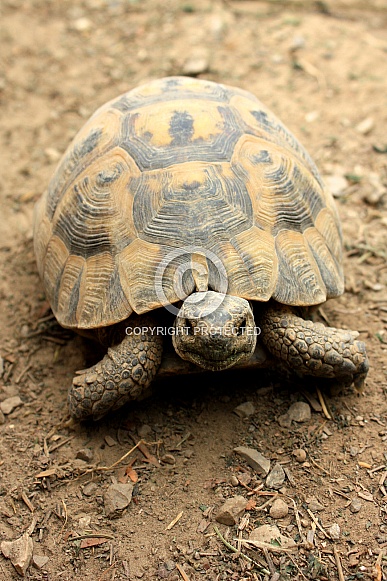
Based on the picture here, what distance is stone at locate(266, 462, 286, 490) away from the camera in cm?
311

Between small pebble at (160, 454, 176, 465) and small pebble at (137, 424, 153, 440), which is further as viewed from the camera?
small pebble at (137, 424, 153, 440)

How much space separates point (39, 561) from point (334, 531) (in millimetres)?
1299

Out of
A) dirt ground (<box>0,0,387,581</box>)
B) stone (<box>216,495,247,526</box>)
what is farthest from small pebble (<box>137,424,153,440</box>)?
stone (<box>216,495,247,526</box>)

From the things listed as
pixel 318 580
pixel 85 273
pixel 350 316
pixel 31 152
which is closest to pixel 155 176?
pixel 85 273

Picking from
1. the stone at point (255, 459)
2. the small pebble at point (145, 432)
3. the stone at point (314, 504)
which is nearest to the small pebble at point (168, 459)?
the small pebble at point (145, 432)

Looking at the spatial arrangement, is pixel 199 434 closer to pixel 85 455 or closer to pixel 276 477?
pixel 276 477

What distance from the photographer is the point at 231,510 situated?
297cm

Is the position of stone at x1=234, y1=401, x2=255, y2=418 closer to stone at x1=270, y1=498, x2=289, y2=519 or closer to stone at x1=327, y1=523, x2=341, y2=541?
stone at x1=270, y1=498, x2=289, y2=519

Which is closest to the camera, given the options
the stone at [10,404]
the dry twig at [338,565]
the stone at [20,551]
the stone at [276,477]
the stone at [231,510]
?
the dry twig at [338,565]

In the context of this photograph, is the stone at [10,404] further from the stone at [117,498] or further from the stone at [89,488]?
the stone at [117,498]

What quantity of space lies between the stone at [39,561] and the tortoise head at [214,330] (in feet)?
3.60

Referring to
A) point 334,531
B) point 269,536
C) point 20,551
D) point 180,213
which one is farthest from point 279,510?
point 180,213

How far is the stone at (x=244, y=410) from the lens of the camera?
3.44 m

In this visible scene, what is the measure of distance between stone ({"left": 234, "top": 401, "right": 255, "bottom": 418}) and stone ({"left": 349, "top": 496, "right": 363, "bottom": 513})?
2.26 feet
